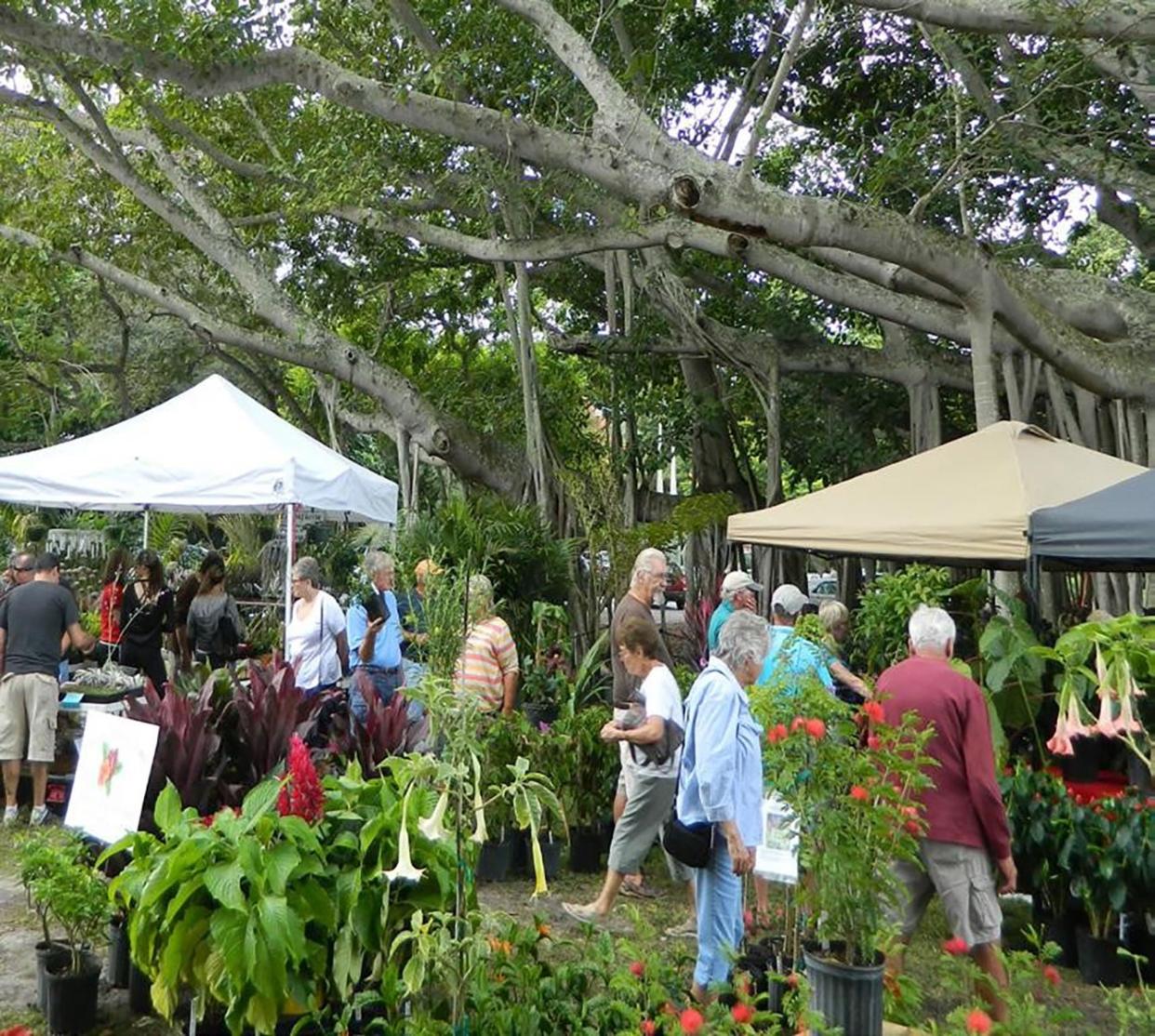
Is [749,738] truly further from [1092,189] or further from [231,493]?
[1092,189]

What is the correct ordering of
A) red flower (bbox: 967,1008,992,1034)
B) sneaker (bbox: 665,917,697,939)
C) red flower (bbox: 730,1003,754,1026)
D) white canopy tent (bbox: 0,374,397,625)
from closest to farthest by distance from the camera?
1. red flower (bbox: 967,1008,992,1034)
2. red flower (bbox: 730,1003,754,1026)
3. sneaker (bbox: 665,917,697,939)
4. white canopy tent (bbox: 0,374,397,625)

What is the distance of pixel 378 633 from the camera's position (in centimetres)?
682

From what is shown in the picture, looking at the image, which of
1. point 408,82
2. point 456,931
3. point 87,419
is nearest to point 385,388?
point 408,82

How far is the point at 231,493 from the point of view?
7.67 meters

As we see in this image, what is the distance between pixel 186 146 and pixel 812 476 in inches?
320

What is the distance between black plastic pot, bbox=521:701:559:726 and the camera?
7523 mm

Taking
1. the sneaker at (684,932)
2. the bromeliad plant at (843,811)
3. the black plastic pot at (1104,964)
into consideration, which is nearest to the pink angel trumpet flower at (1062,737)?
the bromeliad plant at (843,811)

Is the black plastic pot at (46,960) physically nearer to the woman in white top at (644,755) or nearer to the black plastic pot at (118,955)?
the black plastic pot at (118,955)

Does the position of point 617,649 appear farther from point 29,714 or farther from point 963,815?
point 29,714

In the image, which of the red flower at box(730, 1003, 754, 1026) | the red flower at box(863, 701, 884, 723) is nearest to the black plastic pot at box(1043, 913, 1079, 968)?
the red flower at box(863, 701, 884, 723)

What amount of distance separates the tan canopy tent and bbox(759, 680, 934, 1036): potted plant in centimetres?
299

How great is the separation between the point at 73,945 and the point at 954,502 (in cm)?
462

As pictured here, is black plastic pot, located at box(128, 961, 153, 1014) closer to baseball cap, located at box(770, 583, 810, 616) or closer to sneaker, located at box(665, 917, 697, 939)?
sneaker, located at box(665, 917, 697, 939)

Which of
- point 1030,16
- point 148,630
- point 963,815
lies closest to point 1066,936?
point 963,815
